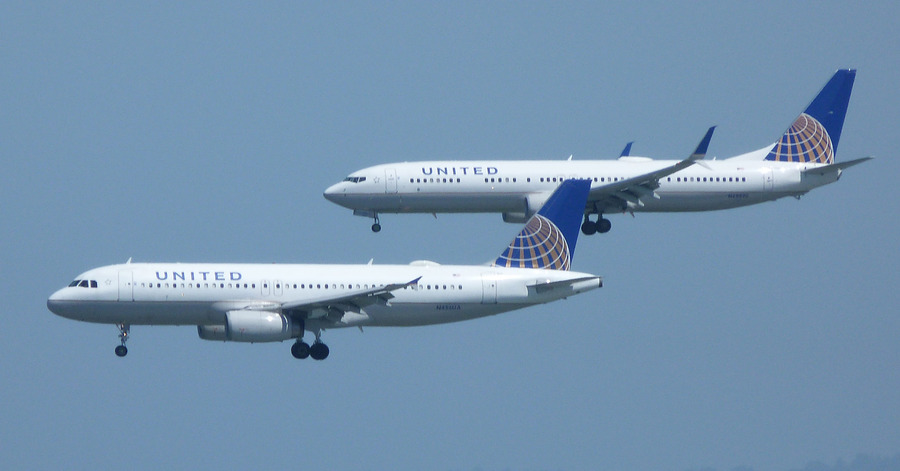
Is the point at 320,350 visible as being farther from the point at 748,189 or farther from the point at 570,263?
the point at 748,189

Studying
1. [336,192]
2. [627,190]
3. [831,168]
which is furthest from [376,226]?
[831,168]

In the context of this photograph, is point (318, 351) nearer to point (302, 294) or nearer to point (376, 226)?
point (302, 294)

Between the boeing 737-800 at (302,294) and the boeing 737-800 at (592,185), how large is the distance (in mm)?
9484

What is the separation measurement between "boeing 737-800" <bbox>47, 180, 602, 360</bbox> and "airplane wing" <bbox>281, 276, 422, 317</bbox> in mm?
46

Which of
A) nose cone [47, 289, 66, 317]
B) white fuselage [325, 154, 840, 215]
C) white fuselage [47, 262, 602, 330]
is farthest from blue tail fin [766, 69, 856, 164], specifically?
nose cone [47, 289, 66, 317]

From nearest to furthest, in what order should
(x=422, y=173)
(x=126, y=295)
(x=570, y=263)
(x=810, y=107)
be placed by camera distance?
(x=126, y=295) → (x=570, y=263) → (x=422, y=173) → (x=810, y=107)

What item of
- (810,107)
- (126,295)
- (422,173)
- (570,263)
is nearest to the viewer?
(126,295)

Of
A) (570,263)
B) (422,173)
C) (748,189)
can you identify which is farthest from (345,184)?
(748,189)

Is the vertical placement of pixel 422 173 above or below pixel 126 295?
above

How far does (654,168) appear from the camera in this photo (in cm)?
11600

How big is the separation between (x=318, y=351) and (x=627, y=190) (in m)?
22.9

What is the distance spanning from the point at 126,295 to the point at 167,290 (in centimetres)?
186

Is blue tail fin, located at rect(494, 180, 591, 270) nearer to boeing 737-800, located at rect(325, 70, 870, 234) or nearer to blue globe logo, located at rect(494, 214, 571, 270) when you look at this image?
blue globe logo, located at rect(494, 214, 571, 270)

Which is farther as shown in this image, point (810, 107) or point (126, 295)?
point (810, 107)
